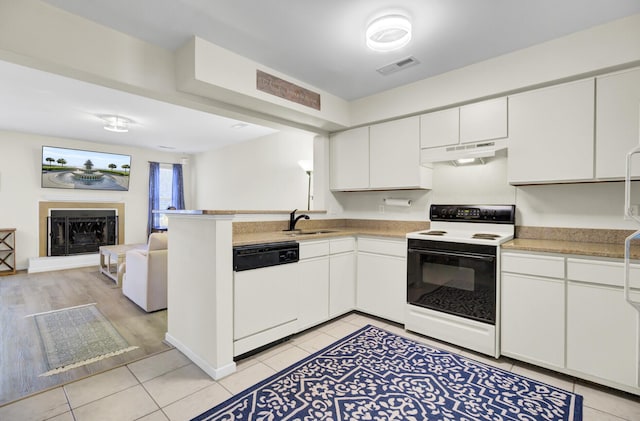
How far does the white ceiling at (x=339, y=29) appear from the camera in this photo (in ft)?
6.26

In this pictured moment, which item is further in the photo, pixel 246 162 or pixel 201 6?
pixel 246 162

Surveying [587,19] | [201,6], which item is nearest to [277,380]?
[201,6]

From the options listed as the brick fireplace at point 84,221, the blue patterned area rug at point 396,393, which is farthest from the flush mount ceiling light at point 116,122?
the blue patterned area rug at point 396,393

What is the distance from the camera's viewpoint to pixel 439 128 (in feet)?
9.63

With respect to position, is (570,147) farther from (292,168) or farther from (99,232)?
(99,232)

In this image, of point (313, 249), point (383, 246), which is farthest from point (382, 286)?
point (313, 249)

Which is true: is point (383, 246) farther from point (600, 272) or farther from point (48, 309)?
point (48, 309)

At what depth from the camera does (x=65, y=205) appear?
600cm

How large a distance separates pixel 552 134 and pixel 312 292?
A: 7.69 feet

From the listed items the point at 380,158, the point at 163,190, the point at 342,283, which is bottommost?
the point at 342,283

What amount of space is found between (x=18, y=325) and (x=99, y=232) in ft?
12.5

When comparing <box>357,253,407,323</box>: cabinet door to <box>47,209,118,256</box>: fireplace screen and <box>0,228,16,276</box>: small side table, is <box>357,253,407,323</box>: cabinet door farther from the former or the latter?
<box>0,228,16,276</box>: small side table

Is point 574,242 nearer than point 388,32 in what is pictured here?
No

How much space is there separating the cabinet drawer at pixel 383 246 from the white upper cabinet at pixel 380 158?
0.63 m
